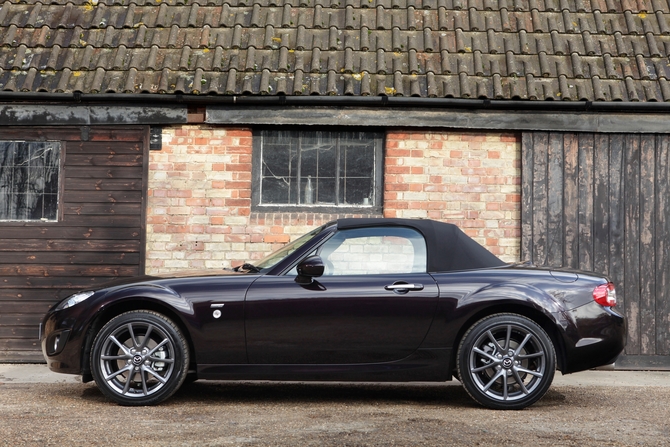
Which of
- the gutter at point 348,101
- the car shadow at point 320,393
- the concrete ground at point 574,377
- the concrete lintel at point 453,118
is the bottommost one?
the concrete ground at point 574,377

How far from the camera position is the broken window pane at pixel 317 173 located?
9.90 meters

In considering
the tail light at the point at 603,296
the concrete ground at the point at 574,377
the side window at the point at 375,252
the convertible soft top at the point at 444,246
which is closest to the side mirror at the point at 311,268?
the side window at the point at 375,252

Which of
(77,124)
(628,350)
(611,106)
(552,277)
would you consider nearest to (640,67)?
(611,106)

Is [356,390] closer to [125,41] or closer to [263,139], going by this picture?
[263,139]

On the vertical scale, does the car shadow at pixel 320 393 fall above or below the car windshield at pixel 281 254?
below

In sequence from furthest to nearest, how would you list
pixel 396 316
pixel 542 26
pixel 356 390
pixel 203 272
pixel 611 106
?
pixel 542 26, pixel 611 106, pixel 356 390, pixel 203 272, pixel 396 316

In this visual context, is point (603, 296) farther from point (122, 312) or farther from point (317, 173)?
point (317, 173)

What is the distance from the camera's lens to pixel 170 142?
9.84 m

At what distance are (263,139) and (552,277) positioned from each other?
4.24 m

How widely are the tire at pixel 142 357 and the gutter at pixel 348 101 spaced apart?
3603 mm

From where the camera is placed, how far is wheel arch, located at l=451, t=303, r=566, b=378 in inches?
260

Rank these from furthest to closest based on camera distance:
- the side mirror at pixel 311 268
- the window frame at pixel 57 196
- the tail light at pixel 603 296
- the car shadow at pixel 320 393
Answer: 1. the window frame at pixel 57 196
2. the car shadow at pixel 320 393
3. the tail light at pixel 603 296
4. the side mirror at pixel 311 268

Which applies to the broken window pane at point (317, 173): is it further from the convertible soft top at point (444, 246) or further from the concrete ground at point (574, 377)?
the convertible soft top at point (444, 246)

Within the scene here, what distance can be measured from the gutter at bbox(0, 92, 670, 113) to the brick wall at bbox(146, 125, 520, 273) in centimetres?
36
